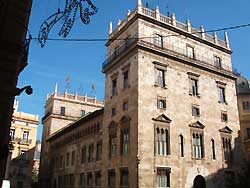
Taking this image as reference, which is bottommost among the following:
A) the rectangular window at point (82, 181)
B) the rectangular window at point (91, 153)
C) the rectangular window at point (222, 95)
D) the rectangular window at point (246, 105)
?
the rectangular window at point (82, 181)

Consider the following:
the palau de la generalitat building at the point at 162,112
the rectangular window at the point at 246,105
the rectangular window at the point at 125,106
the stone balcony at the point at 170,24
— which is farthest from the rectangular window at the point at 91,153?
the rectangular window at the point at 246,105

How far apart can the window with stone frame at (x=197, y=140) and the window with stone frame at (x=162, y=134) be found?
3082 mm

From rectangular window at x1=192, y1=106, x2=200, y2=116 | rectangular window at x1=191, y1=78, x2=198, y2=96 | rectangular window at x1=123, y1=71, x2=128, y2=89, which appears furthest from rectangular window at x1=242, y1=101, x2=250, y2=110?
rectangular window at x1=123, y1=71, x2=128, y2=89

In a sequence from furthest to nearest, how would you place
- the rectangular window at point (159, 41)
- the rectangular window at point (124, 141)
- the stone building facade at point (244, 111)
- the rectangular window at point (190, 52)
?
→ 1. the stone building facade at point (244, 111)
2. the rectangular window at point (190, 52)
3. the rectangular window at point (159, 41)
4. the rectangular window at point (124, 141)

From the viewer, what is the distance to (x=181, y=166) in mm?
25891

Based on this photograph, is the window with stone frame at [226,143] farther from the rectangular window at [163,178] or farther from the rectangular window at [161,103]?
the rectangular window at [163,178]

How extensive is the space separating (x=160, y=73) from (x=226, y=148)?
1092cm

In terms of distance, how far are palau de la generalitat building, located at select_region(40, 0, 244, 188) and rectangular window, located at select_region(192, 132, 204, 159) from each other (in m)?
0.06

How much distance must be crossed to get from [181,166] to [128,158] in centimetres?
500

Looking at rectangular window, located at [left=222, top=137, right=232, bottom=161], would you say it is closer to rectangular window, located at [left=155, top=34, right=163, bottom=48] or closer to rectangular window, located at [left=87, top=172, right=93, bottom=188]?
rectangular window, located at [left=155, top=34, right=163, bottom=48]

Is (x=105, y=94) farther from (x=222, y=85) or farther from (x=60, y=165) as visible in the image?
(x=60, y=165)

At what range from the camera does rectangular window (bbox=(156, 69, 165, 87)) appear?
27812 mm

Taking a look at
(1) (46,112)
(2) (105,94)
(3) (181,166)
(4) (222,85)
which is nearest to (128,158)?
(3) (181,166)

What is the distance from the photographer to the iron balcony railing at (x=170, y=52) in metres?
28.2
